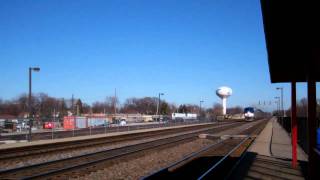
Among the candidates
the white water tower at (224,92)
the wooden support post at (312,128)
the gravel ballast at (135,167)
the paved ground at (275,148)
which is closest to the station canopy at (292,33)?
the wooden support post at (312,128)

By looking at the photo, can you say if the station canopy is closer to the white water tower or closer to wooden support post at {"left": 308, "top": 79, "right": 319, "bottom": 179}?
wooden support post at {"left": 308, "top": 79, "right": 319, "bottom": 179}

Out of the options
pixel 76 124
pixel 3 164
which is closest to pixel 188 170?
pixel 3 164

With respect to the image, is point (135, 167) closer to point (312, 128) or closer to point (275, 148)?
point (312, 128)

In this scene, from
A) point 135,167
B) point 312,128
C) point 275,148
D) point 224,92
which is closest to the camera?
→ point 312,128

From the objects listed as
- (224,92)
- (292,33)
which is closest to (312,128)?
(292,33)

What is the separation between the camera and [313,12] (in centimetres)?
716

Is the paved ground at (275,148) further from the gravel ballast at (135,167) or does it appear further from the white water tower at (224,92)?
the white water tower at (224,92)

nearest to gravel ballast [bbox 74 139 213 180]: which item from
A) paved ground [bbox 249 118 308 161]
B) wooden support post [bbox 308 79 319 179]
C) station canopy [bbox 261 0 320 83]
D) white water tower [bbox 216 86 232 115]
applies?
paved ground [bbox 249 118 308 161]

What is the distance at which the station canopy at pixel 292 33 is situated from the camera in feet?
23.1

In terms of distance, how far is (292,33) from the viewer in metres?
9.16

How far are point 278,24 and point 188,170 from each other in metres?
9.49

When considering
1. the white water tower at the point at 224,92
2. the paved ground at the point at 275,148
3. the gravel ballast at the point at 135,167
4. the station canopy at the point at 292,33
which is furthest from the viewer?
the white water tower at the point at 224,92

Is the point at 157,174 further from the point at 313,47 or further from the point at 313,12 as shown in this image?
the point at 313,12

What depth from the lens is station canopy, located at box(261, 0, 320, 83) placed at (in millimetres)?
7051
